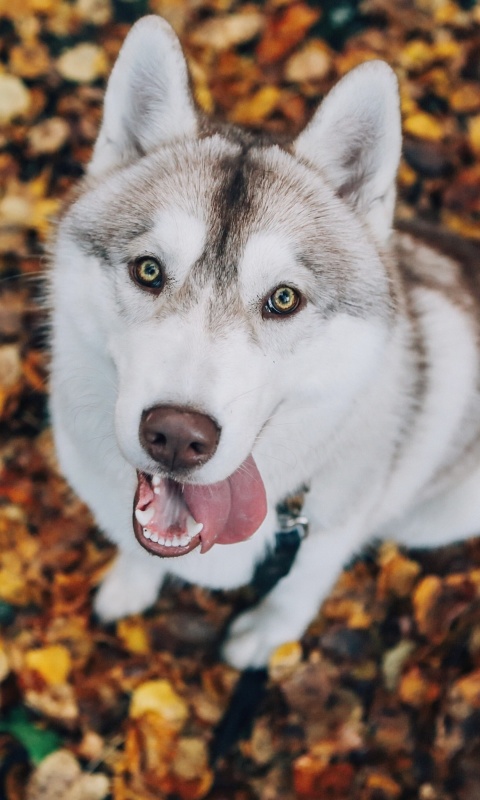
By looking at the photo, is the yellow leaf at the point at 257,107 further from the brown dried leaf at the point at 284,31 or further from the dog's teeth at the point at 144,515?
the dog's teeth at the point at 144,515

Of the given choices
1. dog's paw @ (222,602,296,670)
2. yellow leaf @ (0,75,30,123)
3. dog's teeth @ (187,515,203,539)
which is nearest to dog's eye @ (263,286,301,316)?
dog's teeth @ (187,515,203,539)

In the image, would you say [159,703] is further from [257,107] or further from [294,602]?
[257,107]

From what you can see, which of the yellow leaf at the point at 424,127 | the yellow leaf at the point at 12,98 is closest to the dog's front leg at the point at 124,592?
the yellow leaf at the point at 12,98

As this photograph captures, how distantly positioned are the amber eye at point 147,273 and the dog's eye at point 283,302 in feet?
0.90

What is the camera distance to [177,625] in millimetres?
2656

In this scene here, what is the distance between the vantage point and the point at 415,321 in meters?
2.15

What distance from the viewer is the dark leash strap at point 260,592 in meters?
2.03

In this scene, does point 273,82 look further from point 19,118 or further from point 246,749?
point 246,749

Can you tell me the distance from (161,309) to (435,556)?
1.78m

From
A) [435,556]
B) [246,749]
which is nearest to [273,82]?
[435,556]

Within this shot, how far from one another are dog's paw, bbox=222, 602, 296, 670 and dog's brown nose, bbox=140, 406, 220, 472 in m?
1.19

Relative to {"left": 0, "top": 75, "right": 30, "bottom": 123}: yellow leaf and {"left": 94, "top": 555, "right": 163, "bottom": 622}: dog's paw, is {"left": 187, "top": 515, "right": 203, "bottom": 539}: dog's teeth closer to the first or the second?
{"left": 94, "top": 555, "right": 163, "bottom": 622}: dog's paw

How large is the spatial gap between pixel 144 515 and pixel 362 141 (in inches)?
44.6

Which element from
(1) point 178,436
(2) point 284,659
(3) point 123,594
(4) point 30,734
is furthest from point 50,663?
(1) point 178,436
